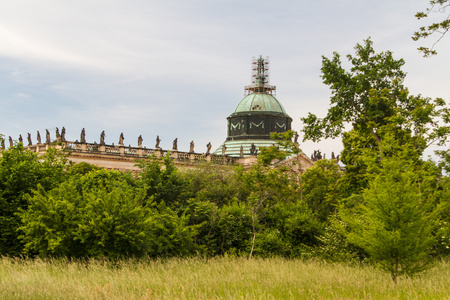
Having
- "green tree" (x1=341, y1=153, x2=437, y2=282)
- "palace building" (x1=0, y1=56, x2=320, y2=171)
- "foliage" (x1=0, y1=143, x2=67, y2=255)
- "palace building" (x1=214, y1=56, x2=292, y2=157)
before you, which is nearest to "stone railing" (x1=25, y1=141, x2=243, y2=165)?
"palace building" (x1=0, y1=56, x2=320, y2=171)

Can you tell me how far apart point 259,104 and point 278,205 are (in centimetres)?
6755

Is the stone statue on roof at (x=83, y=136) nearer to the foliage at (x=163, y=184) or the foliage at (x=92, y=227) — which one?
the foliage at (x=163, y=184)

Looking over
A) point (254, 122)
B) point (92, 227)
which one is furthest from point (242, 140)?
point (92, 227)

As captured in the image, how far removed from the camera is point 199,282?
1736cm

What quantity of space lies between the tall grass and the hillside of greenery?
133 centimetres

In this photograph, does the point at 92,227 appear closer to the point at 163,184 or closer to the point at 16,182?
the point at 16,182

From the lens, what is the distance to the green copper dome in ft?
328

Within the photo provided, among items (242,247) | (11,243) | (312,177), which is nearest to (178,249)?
(242,247)

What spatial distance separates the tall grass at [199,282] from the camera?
15.0 metres

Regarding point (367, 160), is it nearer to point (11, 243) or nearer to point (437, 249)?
point (437, 249)

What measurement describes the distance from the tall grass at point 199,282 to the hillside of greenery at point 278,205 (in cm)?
133

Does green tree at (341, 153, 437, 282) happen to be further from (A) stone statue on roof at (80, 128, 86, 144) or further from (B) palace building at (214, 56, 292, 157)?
(B) palace building at (214, 56, 292, 157)

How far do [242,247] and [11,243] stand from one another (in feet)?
37.6

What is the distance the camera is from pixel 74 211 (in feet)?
76.3
